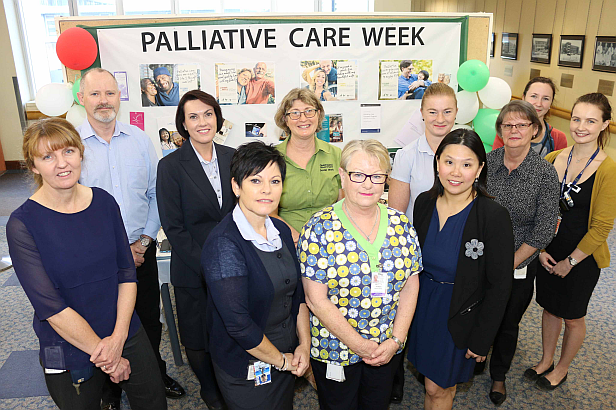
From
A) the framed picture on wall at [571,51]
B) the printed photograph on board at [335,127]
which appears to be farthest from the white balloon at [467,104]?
the framed picture on wall at [571,51]

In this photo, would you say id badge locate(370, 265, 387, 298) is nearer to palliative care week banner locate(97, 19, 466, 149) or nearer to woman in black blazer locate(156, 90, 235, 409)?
woman in black blazer locate(156, 90, 235, 409)

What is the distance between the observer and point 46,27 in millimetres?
7785

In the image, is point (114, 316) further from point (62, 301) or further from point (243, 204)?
point (243, 204)

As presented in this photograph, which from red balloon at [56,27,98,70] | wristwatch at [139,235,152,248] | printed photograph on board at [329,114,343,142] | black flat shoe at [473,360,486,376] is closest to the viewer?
wristwatch at [139,235,152,248]

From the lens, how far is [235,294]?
60.8 inches

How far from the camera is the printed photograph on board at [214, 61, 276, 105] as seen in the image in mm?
3730

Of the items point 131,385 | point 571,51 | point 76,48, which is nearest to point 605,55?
point 571,51

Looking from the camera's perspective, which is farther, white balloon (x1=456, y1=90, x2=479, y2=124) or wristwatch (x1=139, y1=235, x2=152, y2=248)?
white balloon (x1=456, y1=90, x2=479, y2=124)

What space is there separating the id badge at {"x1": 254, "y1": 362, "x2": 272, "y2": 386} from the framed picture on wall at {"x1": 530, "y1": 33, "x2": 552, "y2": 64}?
8088mm

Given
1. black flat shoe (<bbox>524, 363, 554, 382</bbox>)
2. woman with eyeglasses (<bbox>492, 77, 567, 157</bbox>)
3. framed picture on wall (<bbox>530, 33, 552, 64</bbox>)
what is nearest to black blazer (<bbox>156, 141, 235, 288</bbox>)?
woman with eyeglasses (<bbox>492, 77, 567, 157</bbox>)

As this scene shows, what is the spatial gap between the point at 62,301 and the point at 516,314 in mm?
2284

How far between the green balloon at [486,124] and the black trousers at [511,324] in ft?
4.76

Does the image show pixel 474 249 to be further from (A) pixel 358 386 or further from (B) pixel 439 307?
(A) pixel 358 386

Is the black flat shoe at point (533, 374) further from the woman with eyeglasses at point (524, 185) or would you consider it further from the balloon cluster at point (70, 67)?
the balloon cluster at point (70, 67)
